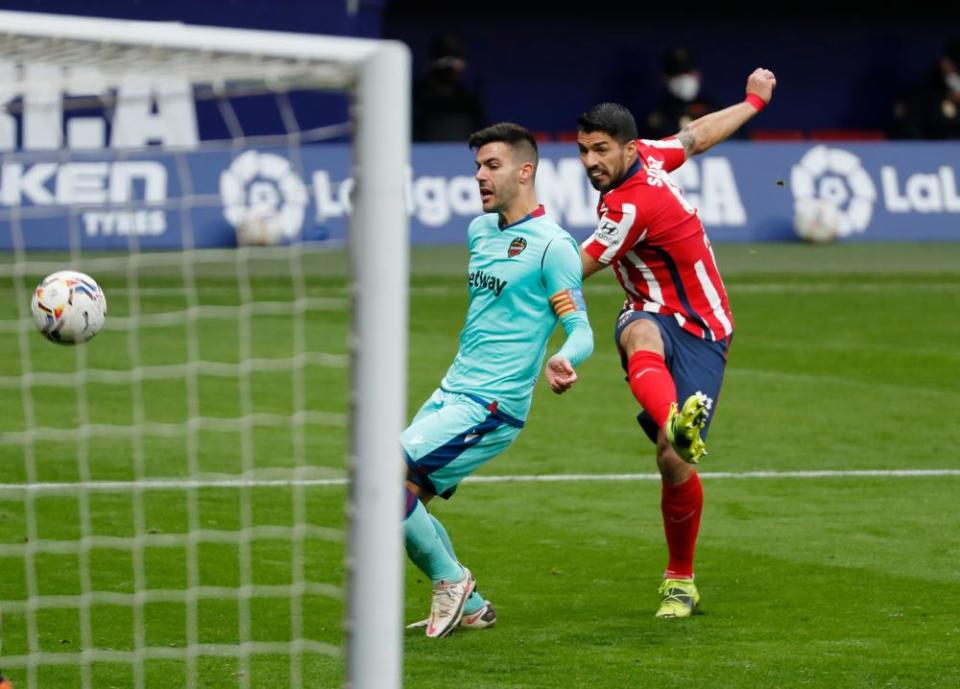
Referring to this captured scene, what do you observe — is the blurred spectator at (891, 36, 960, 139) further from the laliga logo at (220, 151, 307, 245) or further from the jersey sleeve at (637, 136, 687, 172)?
the jersey sleeve at (637, 136, 687, 172)

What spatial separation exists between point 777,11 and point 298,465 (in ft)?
60.5

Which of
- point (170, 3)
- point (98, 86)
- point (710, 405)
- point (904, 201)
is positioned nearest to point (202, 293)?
point (170, 3)

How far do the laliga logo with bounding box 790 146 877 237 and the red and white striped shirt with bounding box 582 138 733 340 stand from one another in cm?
1310

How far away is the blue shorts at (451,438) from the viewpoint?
6590mm

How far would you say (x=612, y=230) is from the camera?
7082 mm

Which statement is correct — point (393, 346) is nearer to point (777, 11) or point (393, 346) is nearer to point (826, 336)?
point (826, 336)

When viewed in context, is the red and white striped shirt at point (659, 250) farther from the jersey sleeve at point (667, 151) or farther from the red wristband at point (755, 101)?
the red wristband at point (755, 101)

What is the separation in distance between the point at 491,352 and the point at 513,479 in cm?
305

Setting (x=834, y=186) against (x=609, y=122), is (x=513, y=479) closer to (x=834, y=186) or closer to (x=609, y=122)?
(x=609, y=122)

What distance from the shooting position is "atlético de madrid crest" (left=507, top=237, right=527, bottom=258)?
22.2 ft

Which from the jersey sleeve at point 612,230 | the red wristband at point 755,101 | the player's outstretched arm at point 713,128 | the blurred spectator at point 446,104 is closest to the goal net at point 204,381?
the jersey sleeve at point 612,230

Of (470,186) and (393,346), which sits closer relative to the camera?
(393,346)

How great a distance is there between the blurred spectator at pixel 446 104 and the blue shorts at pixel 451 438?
594 inches

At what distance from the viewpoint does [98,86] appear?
484cm
